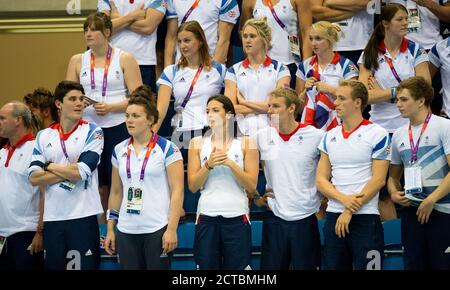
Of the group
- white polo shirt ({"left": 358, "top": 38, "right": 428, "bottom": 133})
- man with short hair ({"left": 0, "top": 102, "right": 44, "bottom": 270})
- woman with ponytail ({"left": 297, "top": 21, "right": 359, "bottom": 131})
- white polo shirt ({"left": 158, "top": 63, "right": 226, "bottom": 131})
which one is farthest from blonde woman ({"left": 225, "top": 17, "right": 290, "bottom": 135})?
man with short hair ({"left": 0, "top": 102, "right": 44, "bottom": 270})

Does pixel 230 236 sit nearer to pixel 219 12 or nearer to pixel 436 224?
pixel 436 224

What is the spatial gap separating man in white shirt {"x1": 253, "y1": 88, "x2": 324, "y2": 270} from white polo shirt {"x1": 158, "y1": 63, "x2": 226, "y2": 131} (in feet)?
3.30

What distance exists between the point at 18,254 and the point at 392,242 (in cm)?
318

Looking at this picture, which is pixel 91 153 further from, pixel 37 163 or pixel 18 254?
pixel 18 254

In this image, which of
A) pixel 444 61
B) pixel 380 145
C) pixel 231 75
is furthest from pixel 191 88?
pixel 444 61

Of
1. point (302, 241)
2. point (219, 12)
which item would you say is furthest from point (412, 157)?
point (219, 12)

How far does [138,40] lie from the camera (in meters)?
8.65

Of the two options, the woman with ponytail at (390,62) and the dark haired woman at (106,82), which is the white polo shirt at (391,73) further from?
the dark haired woman at (106,82)

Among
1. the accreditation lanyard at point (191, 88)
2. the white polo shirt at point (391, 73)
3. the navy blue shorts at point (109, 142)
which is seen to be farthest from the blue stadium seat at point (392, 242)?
the navy blue shorts at point (109, 142)

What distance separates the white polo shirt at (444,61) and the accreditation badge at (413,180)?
5.22ft

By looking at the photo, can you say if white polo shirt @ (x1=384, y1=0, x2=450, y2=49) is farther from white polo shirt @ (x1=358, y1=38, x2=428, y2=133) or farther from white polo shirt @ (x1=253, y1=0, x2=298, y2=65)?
white polo shirt @ (x1=253, y1=0, x2=298, y2=65)

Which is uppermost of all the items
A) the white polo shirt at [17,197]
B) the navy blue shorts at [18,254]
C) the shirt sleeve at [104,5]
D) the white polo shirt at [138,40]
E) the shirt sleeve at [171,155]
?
the shirt sleeve at [104,5]

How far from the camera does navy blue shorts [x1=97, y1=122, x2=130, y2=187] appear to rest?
26.0 ft

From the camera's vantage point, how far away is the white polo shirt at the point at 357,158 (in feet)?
22.0
